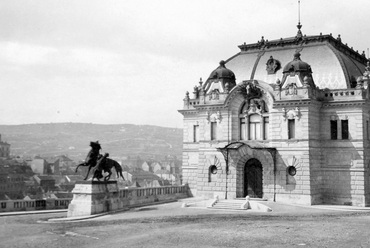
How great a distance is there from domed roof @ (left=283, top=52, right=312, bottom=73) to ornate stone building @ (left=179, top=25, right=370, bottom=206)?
86mm

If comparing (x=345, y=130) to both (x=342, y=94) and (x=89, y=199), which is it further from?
(x=89, y=199)

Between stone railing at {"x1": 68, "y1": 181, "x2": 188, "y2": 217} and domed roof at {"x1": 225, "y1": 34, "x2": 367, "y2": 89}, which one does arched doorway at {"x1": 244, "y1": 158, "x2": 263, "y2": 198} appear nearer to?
domed roof at {"x1": 225, "y1": 34, "x2": 367, "y2": 89}

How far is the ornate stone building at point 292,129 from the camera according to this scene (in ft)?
126

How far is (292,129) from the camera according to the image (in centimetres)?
3938

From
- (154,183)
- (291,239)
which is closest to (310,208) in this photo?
(291,239)

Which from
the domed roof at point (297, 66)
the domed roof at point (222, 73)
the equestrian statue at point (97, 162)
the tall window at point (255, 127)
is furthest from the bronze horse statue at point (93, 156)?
the domed roof at point (297, 66)

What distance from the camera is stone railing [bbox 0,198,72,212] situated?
3344 centimetres

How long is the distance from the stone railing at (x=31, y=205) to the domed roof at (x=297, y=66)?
21750mm

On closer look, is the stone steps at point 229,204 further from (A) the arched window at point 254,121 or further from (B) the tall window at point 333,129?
(B) the tall window at point 333,129

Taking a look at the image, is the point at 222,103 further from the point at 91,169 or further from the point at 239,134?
the point at 91,169

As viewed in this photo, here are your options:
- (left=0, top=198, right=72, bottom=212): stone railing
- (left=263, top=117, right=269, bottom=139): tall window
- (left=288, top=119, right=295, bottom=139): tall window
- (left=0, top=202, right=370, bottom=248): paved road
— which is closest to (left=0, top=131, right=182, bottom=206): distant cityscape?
(left=0, top=198, right=72, bottom=212): stone railing

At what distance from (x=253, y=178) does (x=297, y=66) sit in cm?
1051

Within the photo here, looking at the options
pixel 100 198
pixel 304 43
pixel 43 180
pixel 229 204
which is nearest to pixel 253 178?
pixel 229 204

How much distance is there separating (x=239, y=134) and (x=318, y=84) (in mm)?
8344
